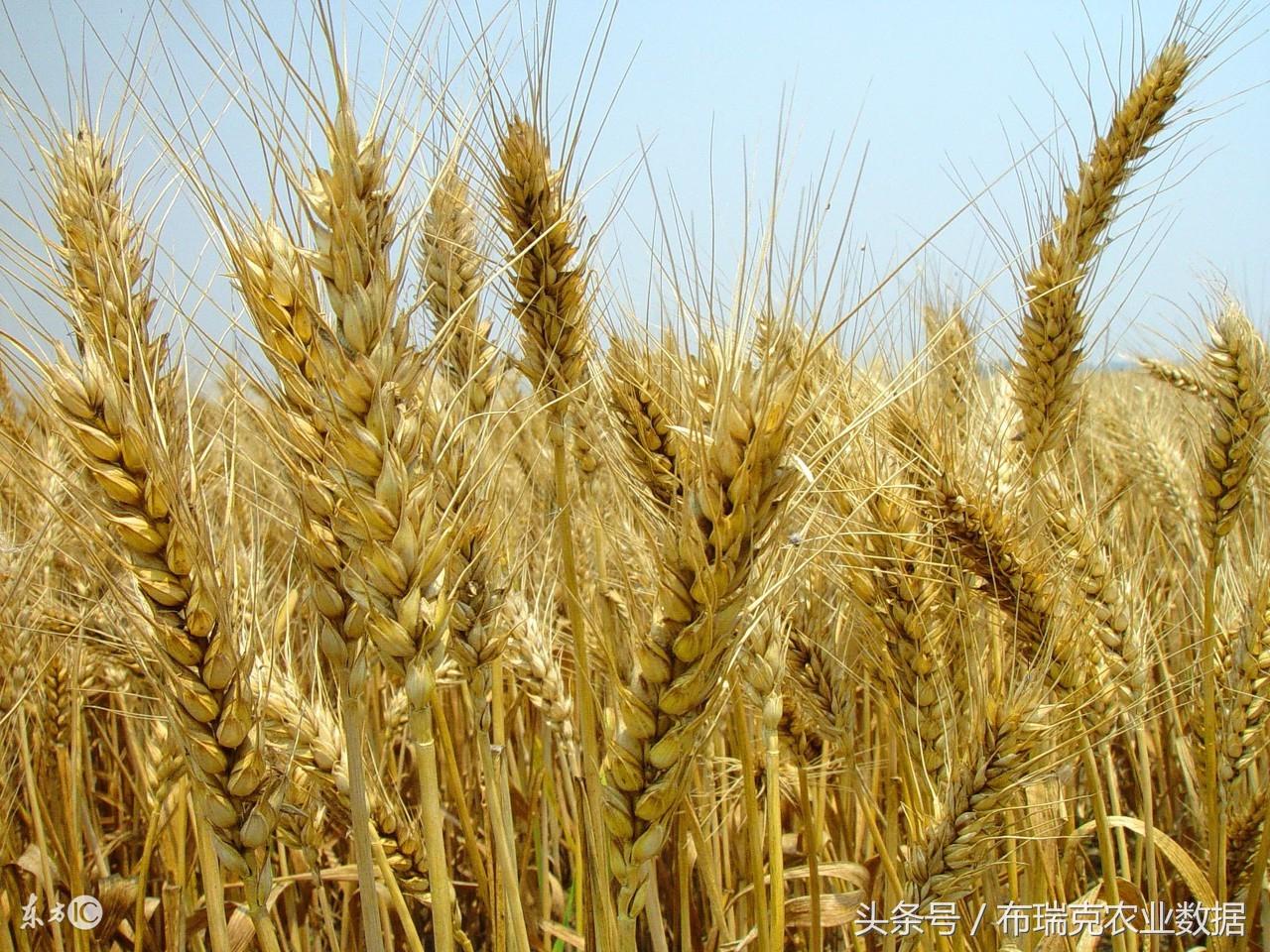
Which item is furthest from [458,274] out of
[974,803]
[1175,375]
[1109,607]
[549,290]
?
[1175,375]

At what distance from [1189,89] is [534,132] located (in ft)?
5.99

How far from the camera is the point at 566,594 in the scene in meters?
1.82

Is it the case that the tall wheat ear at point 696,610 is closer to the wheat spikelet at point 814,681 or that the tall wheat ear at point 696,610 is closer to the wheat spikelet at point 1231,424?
the wheat spikelet at point 814,681

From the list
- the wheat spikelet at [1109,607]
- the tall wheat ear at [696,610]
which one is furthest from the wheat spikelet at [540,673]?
the wheat spikelet at [1109,607]

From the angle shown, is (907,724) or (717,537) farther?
(907,724)

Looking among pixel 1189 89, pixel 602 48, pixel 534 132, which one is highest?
pixel 1189 89

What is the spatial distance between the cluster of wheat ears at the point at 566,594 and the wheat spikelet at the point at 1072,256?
0.03 ft

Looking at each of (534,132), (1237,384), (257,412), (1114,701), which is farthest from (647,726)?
(1237,384)

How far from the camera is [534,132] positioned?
1604 mm

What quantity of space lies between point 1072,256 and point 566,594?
1561 millimetres

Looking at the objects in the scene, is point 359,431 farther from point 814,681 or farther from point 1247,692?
point 1247,692

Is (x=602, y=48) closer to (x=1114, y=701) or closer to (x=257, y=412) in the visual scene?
(x=257, y=412)

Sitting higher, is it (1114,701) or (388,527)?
(388,527)

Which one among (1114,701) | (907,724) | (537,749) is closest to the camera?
(907,724)
